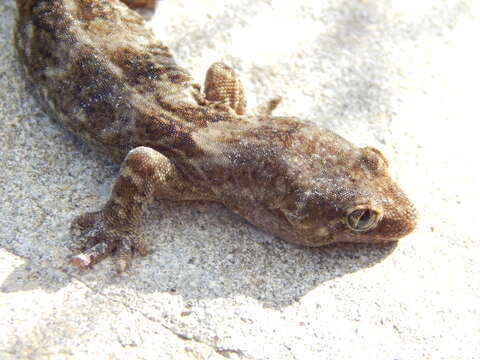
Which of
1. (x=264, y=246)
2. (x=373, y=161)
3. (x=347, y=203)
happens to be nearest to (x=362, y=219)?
(x=347, y=203)

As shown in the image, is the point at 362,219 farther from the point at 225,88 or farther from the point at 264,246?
the point at 225,88

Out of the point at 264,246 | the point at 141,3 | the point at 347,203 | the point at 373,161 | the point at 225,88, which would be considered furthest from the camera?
the point at 141,3

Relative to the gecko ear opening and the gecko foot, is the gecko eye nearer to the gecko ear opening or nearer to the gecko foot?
the gecko ear opening

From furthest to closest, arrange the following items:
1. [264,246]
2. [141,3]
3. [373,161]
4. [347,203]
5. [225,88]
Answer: [141,3], [225,88], [264,246], [373,161], [347,203]

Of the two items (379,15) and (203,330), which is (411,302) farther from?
(379,15)

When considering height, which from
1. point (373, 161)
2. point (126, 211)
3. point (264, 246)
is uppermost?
point (373, 161)

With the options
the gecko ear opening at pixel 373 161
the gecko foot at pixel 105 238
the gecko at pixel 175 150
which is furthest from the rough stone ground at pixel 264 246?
the gecko ear opening at pixel 373 161

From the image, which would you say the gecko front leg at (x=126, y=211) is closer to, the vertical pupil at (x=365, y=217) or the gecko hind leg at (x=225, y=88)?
the gecko hind leg at (x=225, y=88)
